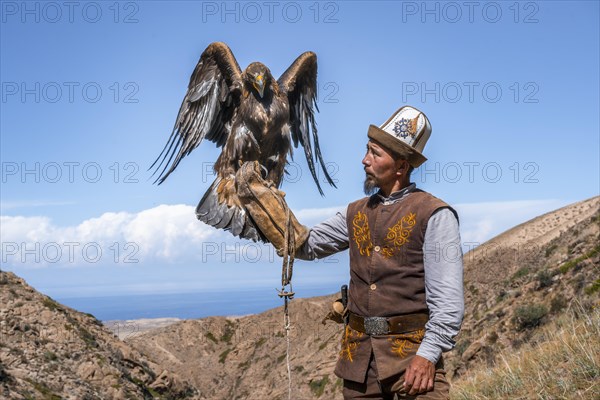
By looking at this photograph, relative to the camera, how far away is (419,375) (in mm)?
2871

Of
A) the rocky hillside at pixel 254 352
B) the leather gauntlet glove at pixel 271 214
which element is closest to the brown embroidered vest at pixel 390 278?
the leather gauntlet glove at pixel 271 214

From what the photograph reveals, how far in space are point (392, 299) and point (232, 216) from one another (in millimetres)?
1405

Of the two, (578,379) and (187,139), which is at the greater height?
(187,139)

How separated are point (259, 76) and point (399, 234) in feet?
8.44

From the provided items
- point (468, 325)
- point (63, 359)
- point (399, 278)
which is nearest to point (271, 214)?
point (399, 278)

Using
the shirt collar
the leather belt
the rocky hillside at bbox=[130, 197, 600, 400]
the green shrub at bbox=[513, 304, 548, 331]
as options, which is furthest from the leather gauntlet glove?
the green shrub at bbox=[513, 304, 548, 331]

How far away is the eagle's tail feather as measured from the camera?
3865 mm

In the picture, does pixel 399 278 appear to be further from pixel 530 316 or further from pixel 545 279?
pixel 545 279

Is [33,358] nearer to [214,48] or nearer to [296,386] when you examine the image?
[214,48]

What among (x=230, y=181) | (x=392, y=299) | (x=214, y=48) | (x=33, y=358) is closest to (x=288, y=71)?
(x=214, y=48)

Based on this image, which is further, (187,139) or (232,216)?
(187,139)

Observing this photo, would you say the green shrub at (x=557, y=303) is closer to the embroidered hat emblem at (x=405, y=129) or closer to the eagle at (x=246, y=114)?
the eagle at (x=246, y=114)

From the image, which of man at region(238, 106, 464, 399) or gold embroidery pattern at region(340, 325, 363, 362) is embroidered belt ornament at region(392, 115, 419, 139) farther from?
gold embroidery pattern at region(340, 325, 363, 362)

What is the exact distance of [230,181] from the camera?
455 cm
